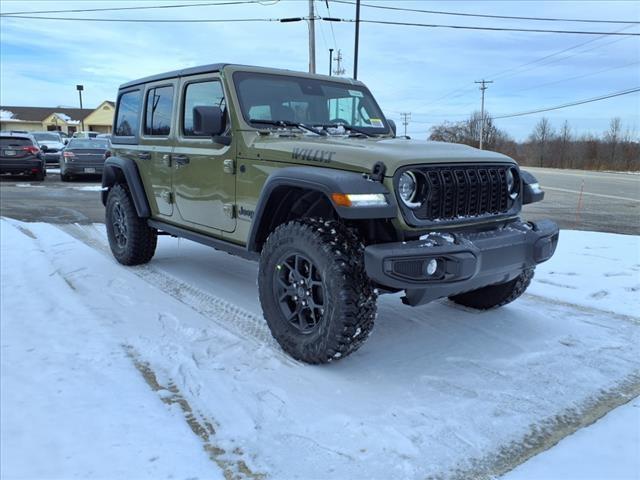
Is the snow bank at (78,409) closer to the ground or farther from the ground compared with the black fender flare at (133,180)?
closer to the ground

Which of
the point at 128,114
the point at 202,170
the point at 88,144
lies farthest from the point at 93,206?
A: the point at 202,170

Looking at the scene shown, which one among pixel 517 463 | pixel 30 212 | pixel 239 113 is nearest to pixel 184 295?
pixel 239 113

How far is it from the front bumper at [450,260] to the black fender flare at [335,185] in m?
0.20

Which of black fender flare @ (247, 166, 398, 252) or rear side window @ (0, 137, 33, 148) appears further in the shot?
rear side window @ (0, 137, 33, 148)

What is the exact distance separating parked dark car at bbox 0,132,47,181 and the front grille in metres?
16.4

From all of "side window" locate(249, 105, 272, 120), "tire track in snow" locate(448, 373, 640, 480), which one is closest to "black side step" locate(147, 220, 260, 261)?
"side window" locate(249, 105, 272, 120)

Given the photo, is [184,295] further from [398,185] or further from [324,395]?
[398,185]

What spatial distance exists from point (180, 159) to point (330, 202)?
202 centimetres

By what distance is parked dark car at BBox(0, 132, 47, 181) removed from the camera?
16.2 metres

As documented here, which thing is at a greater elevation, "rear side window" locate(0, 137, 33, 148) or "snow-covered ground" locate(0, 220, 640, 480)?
"rear side window" locate(0, 137, 33, 148)

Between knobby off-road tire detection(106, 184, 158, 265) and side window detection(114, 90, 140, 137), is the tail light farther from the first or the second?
knobby off-road tire detection(106, 184, 158, 265)

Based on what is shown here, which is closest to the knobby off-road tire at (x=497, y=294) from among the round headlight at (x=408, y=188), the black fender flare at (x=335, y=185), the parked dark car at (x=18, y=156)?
the round headlight at (x=408, y=188)

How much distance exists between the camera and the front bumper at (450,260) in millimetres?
2857

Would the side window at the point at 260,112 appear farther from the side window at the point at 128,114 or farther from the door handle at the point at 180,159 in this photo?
the side window at the point at 128,114
